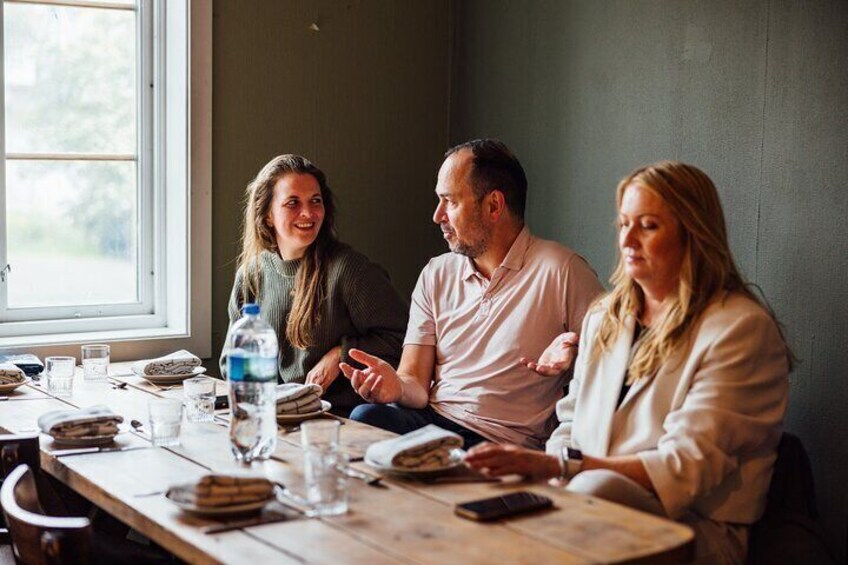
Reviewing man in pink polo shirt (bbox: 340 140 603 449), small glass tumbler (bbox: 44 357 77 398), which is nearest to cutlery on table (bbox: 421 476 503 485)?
man in pink polo shirt (bbox: 340 140 603 449)

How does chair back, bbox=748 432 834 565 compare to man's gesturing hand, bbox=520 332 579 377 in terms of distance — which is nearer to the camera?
chair back, bbox=748 432 834 565

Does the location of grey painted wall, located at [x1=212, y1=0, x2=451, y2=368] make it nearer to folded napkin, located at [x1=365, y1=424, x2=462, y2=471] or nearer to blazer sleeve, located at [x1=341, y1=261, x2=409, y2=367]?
blazer sleeve, located at [x1=341, y1=261, x2=409, y2=367]

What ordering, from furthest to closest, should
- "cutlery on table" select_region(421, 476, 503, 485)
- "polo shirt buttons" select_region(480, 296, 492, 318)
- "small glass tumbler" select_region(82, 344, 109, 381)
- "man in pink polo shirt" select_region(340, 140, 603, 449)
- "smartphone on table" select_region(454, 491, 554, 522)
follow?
1. "small glass tumbler" select_region(82, 344, 109, 381)
2. "polo shirt buttons" select_region(480, 296, 492, 318)
3. "man in pink polo shirt" select_region(340, 140, 603, 449)
4. "cutlery on table" select_region(421, 476, 503, 485)
5. "smartphone on table" select_region(454, 491, 554, 522)

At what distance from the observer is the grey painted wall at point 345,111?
13.1 feet

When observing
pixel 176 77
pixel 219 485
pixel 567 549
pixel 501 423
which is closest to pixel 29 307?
pixel 176 77

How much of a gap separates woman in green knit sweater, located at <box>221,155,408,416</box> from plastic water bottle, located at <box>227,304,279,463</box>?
103 cm

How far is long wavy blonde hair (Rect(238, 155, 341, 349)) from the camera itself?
11.3ft

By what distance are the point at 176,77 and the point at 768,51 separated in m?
2.00

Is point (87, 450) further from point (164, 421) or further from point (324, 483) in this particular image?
point (324, 483)

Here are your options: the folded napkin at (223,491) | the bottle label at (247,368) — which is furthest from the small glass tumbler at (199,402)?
the folded napkin at (223,491)

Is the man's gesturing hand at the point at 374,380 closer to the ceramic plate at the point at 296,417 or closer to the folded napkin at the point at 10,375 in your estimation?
the ceramic plate at the point at 296,417

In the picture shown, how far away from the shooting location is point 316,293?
11.3 ft

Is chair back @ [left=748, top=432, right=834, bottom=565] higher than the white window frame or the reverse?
the reverse

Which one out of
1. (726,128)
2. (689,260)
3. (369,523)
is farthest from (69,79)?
(369,523)
